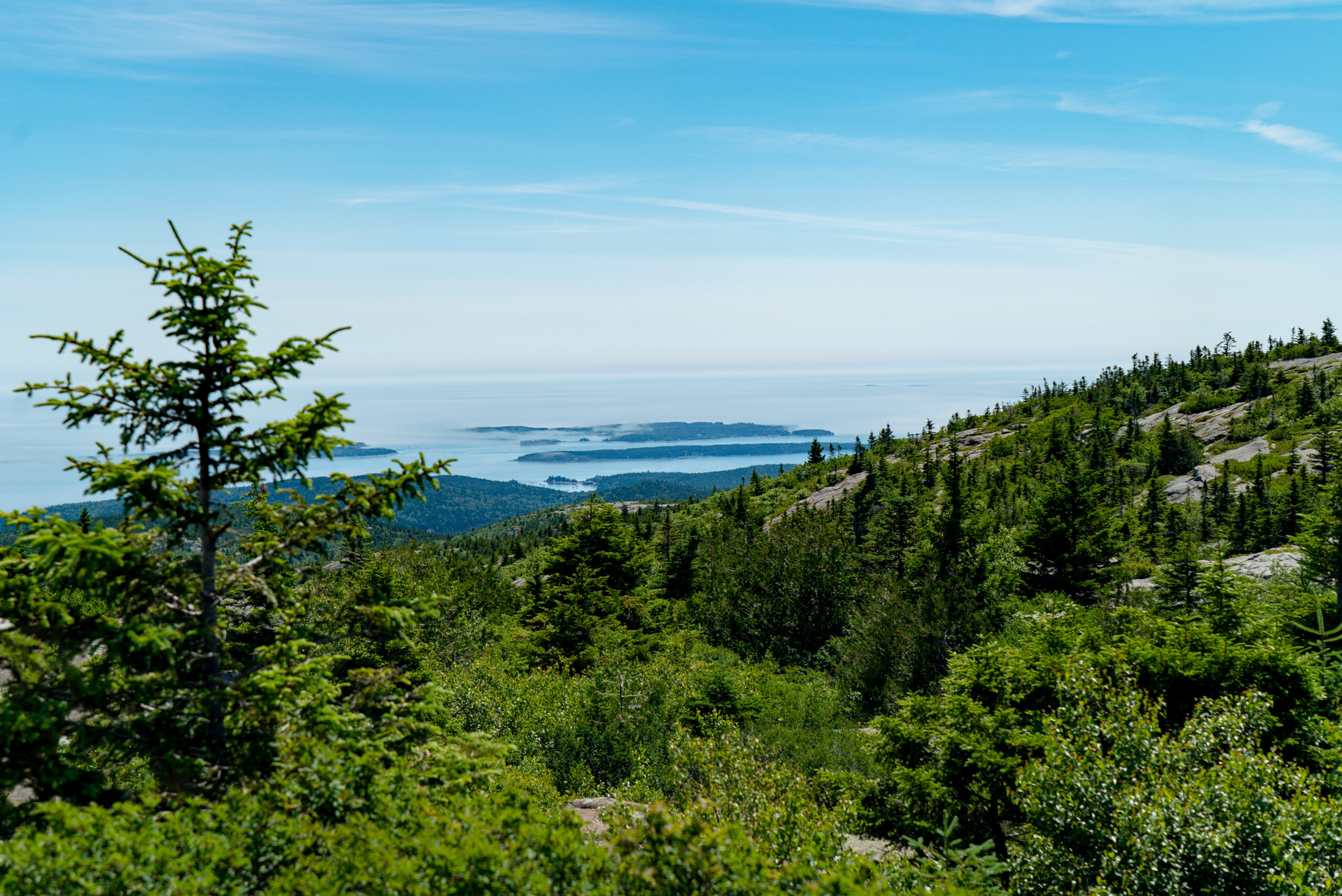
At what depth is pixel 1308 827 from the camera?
11094mm

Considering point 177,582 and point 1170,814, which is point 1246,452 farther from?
point 177,582

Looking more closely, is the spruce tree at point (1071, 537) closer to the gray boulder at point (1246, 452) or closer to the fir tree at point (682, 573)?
the fir tree at point (682, 573)

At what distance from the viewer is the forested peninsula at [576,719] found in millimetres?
7980

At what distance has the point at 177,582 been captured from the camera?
9.71 metres

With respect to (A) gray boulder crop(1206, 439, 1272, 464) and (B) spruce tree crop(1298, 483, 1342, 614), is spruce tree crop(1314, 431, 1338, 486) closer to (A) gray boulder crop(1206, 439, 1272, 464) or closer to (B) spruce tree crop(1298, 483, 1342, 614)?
(B) spruce tree crop(1298, 483, 1342, 614)

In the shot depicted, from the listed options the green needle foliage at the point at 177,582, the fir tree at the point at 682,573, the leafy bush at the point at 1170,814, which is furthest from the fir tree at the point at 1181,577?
the fir tree at the point at 682,573

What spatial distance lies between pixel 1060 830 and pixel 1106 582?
30763mm

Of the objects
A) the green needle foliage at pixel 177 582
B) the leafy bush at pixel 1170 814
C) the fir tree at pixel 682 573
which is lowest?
the fir tree at pixel 682 573

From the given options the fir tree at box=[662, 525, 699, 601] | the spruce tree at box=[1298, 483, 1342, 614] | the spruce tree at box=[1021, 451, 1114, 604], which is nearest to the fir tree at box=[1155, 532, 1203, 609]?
the spruce tree at box=[1021, 451, 1114, 604]

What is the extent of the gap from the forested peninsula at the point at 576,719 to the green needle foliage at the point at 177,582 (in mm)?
53

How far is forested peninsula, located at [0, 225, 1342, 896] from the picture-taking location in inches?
314

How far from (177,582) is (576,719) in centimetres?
1739

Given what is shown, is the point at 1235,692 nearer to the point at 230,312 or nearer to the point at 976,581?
the point at 976,581

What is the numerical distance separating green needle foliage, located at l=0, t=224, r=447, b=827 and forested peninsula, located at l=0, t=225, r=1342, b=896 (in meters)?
0.05
